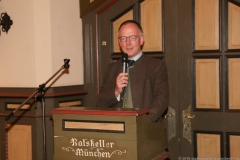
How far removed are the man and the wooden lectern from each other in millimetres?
378

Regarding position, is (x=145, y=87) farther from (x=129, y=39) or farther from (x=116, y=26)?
(x=116, y=26)

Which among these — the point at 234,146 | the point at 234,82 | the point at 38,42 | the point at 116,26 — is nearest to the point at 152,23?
the point at 116,26

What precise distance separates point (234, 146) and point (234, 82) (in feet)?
1.86

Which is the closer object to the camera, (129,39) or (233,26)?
(129,39)

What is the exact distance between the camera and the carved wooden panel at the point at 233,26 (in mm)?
3291

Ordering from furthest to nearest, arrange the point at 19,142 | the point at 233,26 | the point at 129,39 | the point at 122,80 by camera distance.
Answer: the point at 19,142, the point at 233,26, the point at 129,39, the point at 122,80

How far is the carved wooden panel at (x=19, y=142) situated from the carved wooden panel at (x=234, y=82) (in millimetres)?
1904

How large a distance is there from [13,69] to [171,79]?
1.55m

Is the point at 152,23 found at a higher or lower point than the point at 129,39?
higher

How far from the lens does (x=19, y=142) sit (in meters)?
3.72

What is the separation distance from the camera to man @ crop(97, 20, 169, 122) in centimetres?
246

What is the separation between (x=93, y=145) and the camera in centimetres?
195

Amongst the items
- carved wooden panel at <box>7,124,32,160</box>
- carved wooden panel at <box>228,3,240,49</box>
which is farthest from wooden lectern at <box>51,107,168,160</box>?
carved wooden panel at <box>7,124,32,160</box>

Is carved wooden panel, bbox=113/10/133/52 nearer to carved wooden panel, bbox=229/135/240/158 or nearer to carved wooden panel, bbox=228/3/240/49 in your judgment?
carved wooden panel, bbox=228/3/240/49
